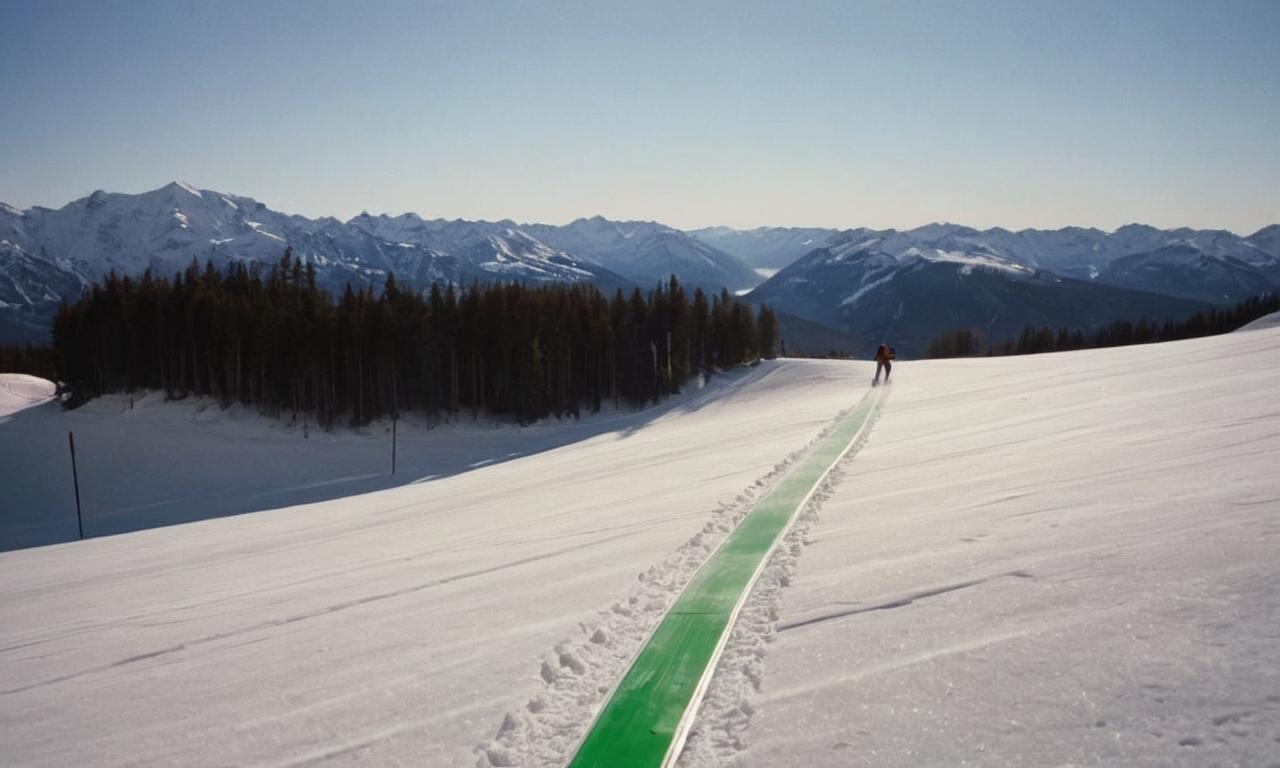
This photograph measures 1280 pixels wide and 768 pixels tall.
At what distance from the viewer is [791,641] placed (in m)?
5.84

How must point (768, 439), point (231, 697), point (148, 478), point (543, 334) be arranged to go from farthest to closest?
point (543, 334) → point (148, 478) → point (768, 439) → point (231, 697)

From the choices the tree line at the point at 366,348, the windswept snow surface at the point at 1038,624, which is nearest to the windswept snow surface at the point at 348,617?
the windswept snow surface at the point at 1038,624

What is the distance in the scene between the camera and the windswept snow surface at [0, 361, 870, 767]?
Answer: 5203 millimetres

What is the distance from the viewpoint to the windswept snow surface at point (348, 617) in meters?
5.20

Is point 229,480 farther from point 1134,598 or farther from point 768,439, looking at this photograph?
point 1134,598

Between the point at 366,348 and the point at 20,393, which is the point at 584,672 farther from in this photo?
the point at 20,393

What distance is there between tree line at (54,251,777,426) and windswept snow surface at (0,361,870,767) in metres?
40.3

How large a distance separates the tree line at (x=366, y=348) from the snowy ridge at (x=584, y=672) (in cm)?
5308

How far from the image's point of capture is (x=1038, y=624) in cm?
530

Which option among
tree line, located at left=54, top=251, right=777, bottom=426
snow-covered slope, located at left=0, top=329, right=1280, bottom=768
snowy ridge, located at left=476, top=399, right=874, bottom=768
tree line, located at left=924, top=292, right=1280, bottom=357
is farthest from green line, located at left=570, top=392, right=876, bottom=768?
tree line, located at left=924, top=292, right=1280, bottom=357

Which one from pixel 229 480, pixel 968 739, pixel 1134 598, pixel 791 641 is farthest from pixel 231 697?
pixel 229 480

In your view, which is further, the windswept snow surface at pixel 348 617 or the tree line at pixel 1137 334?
the tree line at pixel 1137 334

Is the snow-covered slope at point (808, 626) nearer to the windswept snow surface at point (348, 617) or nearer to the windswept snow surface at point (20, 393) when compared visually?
the windswept snow surface at point (348, 617)

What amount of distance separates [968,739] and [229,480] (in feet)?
169
